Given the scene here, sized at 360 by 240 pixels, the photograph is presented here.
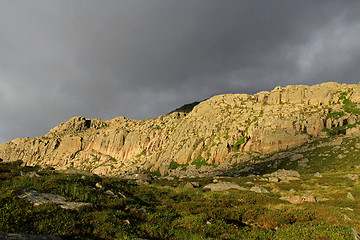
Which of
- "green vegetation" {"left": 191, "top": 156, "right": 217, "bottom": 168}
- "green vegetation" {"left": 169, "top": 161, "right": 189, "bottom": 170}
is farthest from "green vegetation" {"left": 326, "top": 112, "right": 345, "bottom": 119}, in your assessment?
"green vegetation" {"left": 169, "top": 161, "right": 189, "bottom": 170}

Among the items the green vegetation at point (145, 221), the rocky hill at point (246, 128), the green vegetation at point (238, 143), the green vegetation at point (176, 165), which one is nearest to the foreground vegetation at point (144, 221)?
the green vegetation at point (145, 221)

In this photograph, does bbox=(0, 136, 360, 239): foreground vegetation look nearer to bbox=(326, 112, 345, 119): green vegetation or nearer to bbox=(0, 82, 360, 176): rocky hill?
bbox=(0, 82, 360, 176): rocky hill

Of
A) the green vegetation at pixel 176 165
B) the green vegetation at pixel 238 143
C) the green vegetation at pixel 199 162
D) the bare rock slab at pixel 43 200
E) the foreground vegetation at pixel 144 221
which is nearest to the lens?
the foreground vegetation at pixel 144 221

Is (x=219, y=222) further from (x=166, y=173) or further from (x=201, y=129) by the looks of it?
(x=201, y=129)

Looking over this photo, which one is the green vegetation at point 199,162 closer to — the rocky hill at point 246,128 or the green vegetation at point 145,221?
the rocky hill at point 246,128

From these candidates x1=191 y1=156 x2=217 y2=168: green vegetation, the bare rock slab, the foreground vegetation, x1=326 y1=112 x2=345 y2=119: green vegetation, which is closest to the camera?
the foreground vegetation

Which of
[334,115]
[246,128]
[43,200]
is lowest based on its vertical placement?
[43,200]

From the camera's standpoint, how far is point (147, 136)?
631ft

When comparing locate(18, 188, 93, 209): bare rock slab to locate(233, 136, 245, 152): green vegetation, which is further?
locate(233, 136, 245, 152): green vegetation

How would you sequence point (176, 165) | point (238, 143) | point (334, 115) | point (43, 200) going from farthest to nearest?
point (176, 165) → point (238, 143) → point (334, 115) → point (43, 200)

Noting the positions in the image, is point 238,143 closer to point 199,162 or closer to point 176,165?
point 199,162

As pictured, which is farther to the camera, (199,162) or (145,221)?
(199,162)

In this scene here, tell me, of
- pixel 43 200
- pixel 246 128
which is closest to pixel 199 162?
pixel 246 128

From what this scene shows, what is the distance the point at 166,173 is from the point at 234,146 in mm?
52291
